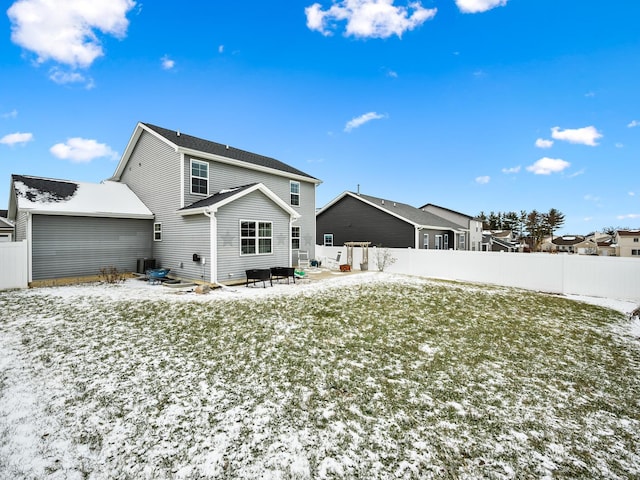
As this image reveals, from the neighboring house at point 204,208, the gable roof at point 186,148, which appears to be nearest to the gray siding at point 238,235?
the neighboring house at point 204,208

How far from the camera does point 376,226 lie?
21.5 metres

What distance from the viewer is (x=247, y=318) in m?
7.34

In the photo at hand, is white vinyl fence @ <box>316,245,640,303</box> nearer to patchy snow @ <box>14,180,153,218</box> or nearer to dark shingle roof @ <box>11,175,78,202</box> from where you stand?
patchy snow @ <box>14,180,153,218</box>

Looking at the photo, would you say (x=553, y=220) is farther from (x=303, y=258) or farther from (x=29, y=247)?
(x=29, y=247)

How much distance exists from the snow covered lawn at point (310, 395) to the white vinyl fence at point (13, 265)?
369 centimetres

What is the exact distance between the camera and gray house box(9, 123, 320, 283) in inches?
453

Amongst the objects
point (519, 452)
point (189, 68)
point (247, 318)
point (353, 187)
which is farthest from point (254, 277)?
point (353, 187)

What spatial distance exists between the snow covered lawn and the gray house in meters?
4.39

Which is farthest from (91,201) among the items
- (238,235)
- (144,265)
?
(238,235)

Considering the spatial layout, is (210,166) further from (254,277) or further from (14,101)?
(14,101)

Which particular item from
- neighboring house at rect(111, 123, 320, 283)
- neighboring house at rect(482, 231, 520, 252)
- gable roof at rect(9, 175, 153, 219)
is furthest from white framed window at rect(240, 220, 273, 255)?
neighboring house at rect(482, 231, 520, 252)

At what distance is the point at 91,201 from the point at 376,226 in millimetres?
17386

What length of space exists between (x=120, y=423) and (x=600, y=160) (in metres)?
38.2

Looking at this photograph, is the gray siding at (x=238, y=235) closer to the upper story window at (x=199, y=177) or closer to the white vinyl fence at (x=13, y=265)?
the upper story window at (x=199, y=177)
